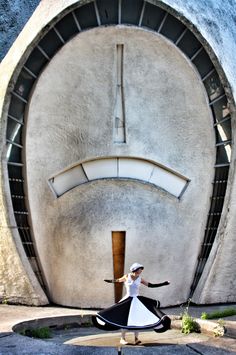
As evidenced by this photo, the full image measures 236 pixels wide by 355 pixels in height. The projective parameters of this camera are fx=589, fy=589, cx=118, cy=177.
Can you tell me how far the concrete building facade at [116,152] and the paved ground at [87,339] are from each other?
105 cm

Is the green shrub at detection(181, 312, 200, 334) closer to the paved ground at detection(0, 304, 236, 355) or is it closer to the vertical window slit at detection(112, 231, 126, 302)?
the paved ground at detection(0, 304, 236, 355)

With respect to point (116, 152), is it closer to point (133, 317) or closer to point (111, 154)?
point (111, 154)

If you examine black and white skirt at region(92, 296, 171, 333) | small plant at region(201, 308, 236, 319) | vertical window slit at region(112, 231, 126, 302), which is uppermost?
vertical window slit at region(112, 231, 126, 302)

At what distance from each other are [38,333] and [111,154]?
4.89 meters

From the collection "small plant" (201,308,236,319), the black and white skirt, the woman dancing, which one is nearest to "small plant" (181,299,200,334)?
"small plant" (201,308,236,319)

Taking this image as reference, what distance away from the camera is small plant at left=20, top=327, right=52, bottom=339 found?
9898mm

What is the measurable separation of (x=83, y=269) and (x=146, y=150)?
308cm

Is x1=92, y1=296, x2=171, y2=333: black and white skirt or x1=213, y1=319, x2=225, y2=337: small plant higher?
x1=92, y1=296, x2=171, y2=333: black and white skirt

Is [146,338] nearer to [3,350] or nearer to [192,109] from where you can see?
[3,350]

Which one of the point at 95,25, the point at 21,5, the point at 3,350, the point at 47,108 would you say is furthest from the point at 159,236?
Result: the point at 21,5

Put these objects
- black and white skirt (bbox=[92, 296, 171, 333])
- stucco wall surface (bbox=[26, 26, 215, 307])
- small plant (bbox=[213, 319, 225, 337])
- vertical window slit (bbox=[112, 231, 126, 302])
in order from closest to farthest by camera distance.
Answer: black and white skirt (bbox=[92, 296, 171, 333]) → small plant (bbox=[213, 319, 225, 337]) → vertical window slit (bbox=[112, 231, 126, 302]) → stucco wall surface (bbox=[26, 26, 215, 307])

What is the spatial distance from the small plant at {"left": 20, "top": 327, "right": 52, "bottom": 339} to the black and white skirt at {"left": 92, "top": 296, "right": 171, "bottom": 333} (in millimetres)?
1751

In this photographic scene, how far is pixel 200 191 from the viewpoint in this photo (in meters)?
14.1

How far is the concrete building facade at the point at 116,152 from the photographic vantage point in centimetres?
1335
